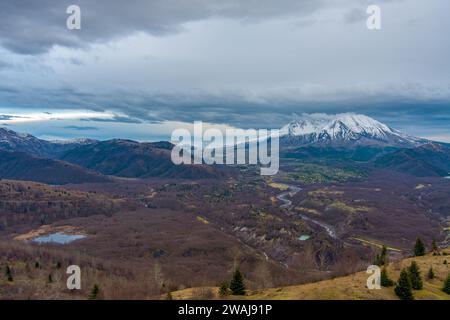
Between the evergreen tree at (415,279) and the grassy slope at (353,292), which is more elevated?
the evergreen tree at (415,279)

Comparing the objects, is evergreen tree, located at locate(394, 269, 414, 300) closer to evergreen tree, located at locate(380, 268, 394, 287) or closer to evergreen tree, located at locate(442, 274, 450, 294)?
evergreen tree, located at locate(380, 268, 394, 287)

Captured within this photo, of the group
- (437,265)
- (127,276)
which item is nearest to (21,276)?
(127,276)

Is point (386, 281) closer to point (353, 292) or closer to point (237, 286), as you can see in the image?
point (353, 292)

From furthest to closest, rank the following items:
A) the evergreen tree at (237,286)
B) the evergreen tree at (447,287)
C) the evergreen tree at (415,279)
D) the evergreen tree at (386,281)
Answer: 1. the evergreen tree at (237,286)
2. the evergreen tree at (447,287)
3. the evergreen tree at (386,281)
4. the evergreen tree at (415,279)

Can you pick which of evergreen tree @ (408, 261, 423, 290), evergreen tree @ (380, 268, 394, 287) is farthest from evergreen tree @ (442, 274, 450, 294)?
evergreen tree @ (380, 268, 394, 287)

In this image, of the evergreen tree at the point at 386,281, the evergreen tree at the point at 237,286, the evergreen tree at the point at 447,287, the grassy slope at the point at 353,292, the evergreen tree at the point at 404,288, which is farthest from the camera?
the evergreen tree at the point at 237,286

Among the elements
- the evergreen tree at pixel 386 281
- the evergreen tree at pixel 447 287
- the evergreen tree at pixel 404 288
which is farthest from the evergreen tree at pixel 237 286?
the evergreen tree at pixel 447 287

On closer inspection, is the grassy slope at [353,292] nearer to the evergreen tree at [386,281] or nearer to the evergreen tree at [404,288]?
the evergreen tree at [386,281]
